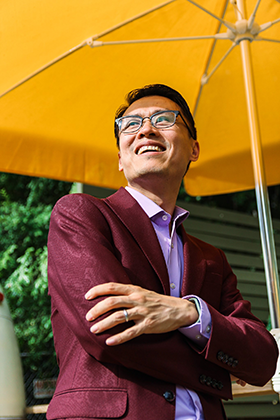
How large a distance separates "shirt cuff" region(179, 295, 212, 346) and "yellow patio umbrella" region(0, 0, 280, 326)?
3.99 feet

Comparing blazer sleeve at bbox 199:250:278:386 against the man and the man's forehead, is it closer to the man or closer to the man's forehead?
the man

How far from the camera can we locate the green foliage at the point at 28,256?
238 inches

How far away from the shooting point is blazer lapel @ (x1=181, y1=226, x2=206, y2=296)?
1.46 metres

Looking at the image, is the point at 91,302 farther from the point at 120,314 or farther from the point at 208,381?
the point at 208,381

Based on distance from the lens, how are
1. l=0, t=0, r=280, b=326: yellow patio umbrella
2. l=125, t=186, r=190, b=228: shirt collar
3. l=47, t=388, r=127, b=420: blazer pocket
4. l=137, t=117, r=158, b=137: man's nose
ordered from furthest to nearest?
1. l=0, t=0, r=280, b=326: yellow patio umbrella
2. l=137, t=117, r=158, b=137: man's nose
3. l=125, t=186, r=190, b=228: shirt collar
4. l=47, t=388, r=127, b=420: blazer pocket

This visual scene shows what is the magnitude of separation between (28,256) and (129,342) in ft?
17.8

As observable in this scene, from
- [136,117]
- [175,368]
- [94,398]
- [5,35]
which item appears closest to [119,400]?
[94,398]

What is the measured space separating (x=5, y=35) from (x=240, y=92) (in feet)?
6.08

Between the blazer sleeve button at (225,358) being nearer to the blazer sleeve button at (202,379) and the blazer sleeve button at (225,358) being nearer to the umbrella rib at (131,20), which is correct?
the blazer sleeve button at (202,379)

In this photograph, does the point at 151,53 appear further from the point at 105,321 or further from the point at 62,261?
the point at 105,321

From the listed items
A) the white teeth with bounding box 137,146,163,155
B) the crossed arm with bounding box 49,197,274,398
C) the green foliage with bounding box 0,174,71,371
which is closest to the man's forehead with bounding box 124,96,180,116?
the white teeth with bounding box 137,146,163,155

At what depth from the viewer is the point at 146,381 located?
3.97 feet

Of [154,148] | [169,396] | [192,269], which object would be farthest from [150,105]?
[169,396]

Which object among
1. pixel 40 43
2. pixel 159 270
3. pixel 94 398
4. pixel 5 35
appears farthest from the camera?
pixel 40 43
